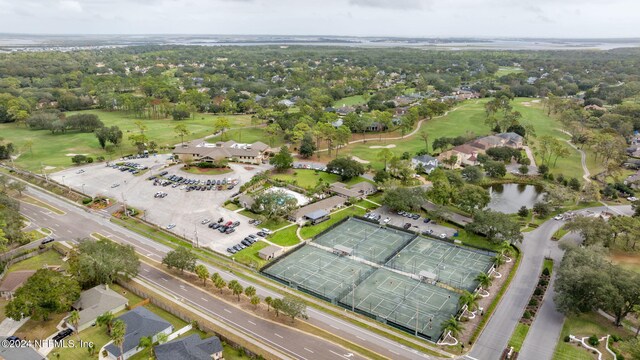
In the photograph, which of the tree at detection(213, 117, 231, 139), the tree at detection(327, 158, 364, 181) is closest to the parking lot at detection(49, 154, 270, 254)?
the tree at detection(327, 158, 364, 181)

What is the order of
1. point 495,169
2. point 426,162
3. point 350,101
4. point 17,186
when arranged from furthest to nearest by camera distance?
point 350,101
point 426,162
point 495,169
point 17,186

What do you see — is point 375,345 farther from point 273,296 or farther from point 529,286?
point 529,286

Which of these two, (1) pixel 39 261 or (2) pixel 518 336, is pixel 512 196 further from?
(1) pixel 39 261

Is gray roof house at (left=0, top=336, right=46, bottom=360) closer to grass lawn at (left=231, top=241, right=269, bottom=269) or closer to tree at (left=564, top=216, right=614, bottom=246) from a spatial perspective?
grass lawn at (left=231, top=241, right=269, bottom=269)

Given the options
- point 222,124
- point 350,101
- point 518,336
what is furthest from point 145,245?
point 350,101

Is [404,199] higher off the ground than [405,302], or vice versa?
[404,199]
